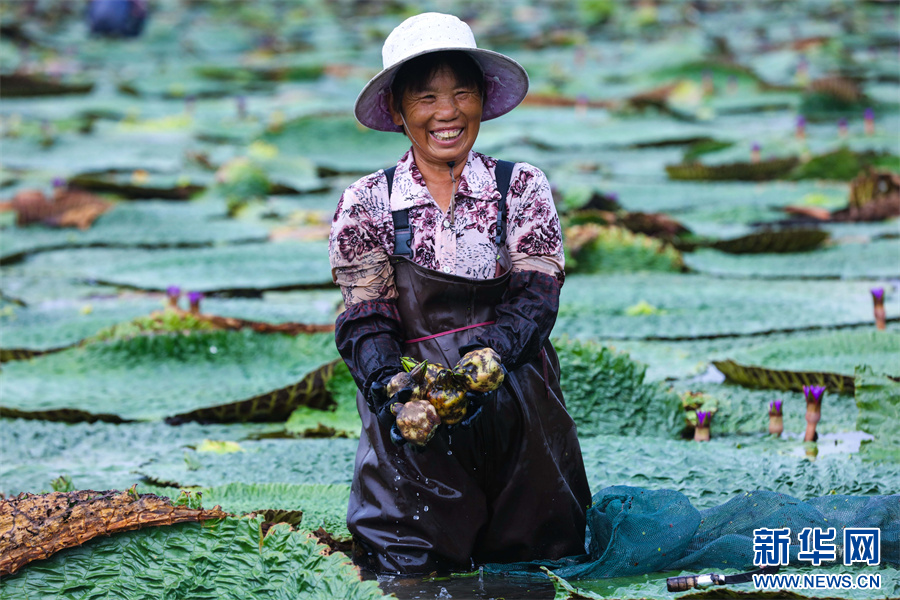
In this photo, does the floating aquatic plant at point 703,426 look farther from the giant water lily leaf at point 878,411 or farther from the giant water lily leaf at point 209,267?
the giant water lily leaf at point 209,267

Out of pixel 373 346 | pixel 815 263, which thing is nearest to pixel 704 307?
pixel 815 263

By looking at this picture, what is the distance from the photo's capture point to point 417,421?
2.09 meters

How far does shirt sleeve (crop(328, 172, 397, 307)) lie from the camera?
2.35 metres

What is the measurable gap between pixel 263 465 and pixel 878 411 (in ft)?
5.04

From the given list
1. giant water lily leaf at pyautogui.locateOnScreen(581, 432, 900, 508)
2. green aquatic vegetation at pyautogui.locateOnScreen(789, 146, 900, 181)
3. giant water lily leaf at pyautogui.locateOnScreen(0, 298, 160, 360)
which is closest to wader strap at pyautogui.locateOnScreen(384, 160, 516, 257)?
giant water lily leaf at pyautogui.locateOnScreen(581, 432, 900, 508)

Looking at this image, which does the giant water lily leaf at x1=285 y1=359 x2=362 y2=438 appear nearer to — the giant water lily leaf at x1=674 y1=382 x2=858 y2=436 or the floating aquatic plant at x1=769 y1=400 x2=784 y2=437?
the giant water lily leaf at x1=674 y1=382 x2=858 y2=436

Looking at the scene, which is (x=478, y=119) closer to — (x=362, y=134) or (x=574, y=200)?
(x=574, y=200)

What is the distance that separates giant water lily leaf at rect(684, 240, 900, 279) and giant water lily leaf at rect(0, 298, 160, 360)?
8.06 feet

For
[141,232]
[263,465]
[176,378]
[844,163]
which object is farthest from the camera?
[844,163]

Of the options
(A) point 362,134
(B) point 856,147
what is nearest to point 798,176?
(B) point 856,147

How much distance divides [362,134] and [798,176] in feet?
11.2

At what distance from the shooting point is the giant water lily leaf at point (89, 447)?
2.94m

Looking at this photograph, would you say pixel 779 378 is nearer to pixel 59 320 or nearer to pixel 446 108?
pixel 446 108

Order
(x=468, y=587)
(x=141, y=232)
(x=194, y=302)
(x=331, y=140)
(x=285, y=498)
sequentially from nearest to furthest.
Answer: (x=468, y=587) < (x=285, y=498) < (x=194, y=302) < (x=141, y=232) < (x=331, y=140)
